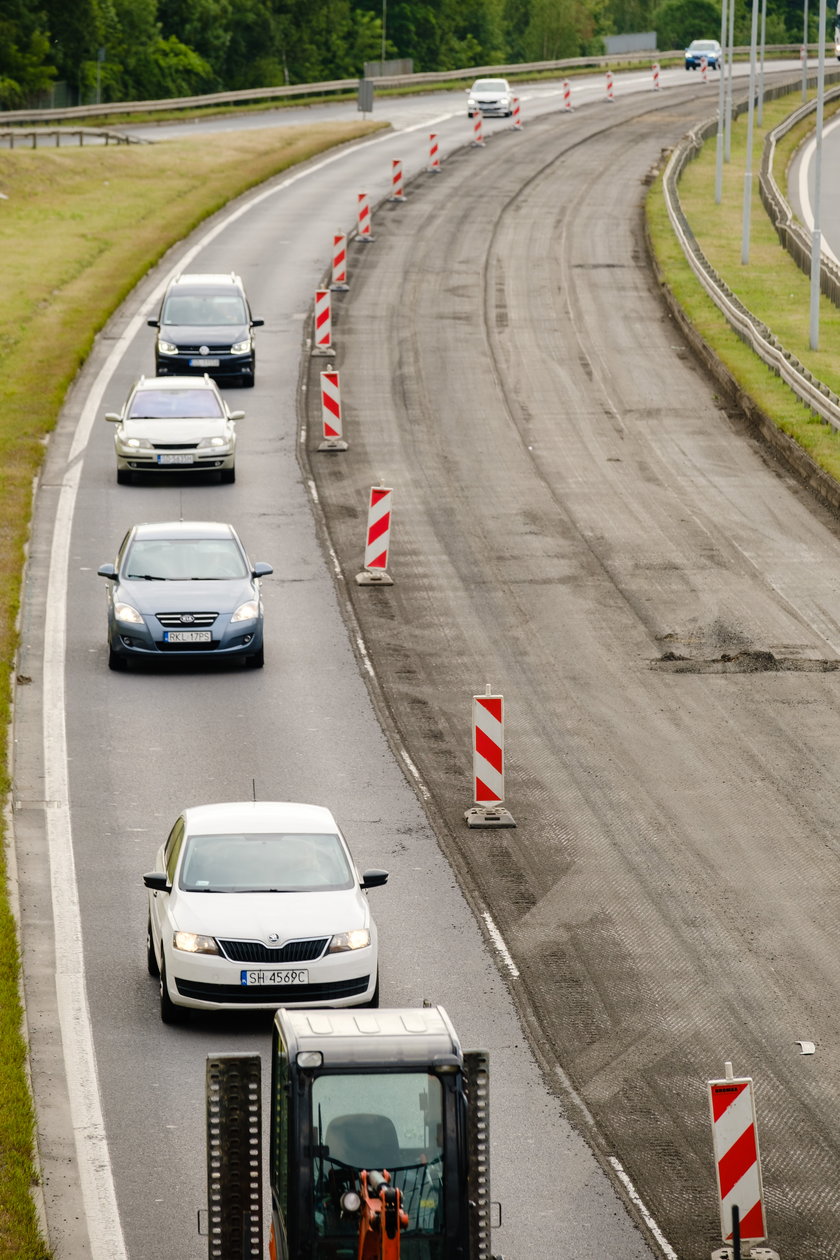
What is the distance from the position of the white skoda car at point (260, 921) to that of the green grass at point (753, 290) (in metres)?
20.7

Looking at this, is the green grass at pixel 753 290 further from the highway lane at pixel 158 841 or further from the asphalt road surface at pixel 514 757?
the highway lane at pixel 158 841

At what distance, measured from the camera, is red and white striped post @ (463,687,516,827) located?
20.0m

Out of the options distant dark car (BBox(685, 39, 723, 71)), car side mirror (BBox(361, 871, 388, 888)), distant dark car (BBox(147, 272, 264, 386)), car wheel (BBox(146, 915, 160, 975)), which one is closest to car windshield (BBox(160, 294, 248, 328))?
distant dark car (BBox(147, 272, 264, 386))

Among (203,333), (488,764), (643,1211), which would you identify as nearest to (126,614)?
(488,764)

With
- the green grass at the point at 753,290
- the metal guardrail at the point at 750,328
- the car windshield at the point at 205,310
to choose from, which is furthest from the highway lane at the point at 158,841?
the metal guardrail at the point at 750,328

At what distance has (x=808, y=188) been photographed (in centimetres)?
7731

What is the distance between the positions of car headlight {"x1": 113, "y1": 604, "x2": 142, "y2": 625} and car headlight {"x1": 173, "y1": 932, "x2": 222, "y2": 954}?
34.1 ft

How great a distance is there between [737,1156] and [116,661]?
49.1 ft

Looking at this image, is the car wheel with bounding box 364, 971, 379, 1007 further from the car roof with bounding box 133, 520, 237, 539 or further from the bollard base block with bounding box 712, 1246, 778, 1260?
the car roof with bounding box 133, 520, 237, 539

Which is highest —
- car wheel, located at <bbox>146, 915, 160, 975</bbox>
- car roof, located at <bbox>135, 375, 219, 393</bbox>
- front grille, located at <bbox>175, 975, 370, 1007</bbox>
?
car roof, located at <bbox>135, 375, 219, 393</bbox>

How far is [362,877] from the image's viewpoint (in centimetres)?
1584

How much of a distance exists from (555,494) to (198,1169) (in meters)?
22.5

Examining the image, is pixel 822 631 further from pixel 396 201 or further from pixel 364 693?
pixel 396 201

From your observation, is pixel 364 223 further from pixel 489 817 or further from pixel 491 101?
pixel 489 817
